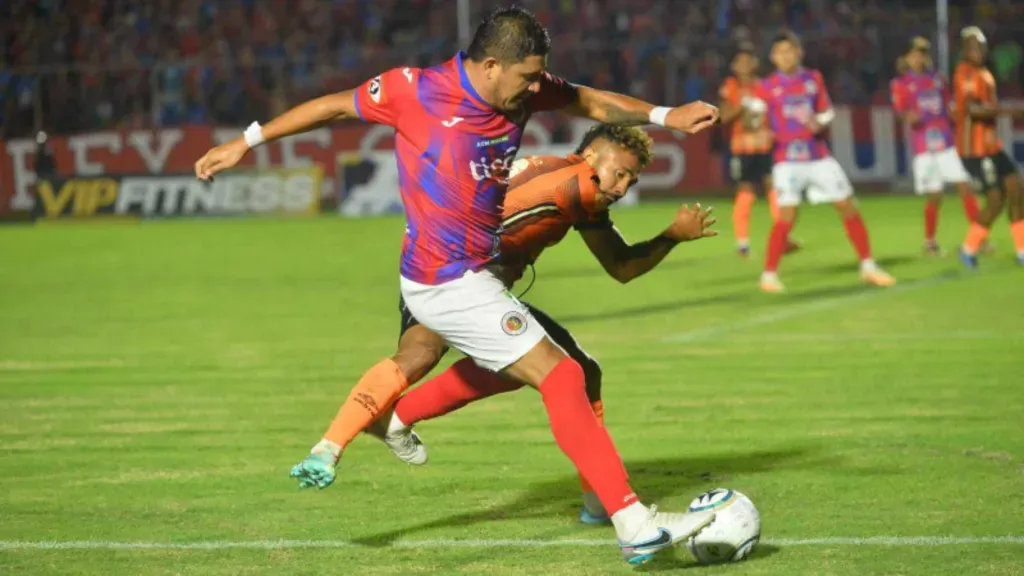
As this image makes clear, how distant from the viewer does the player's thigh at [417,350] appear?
21.7 feet

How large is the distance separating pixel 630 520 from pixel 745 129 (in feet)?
46.3

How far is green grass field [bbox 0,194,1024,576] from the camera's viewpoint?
6426 millimetres

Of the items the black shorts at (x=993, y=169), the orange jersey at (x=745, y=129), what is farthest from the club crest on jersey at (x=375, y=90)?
the orange jersey at (x=745, y=129)

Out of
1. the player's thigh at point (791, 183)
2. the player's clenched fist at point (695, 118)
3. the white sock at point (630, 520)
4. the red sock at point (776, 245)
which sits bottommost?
the red sock at point (776, 245)

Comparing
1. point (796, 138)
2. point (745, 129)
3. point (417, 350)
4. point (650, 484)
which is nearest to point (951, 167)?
point (745, 129)

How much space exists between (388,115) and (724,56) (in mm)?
23376

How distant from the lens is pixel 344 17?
32.7 meters

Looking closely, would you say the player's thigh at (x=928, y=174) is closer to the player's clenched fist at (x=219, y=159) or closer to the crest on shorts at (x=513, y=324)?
the crest on shorts at (x=513, y=324)

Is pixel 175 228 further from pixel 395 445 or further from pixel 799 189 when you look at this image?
pixel 395 445

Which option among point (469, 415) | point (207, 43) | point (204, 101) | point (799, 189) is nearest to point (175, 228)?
point (204, 101)

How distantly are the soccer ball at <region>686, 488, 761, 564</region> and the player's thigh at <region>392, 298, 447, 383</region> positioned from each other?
1257mm

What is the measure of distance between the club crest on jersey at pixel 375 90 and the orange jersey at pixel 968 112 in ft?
37.4

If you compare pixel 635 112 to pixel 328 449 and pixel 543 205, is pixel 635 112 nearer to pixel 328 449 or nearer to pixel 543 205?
pixel 543 205

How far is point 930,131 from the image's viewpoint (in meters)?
18.4
